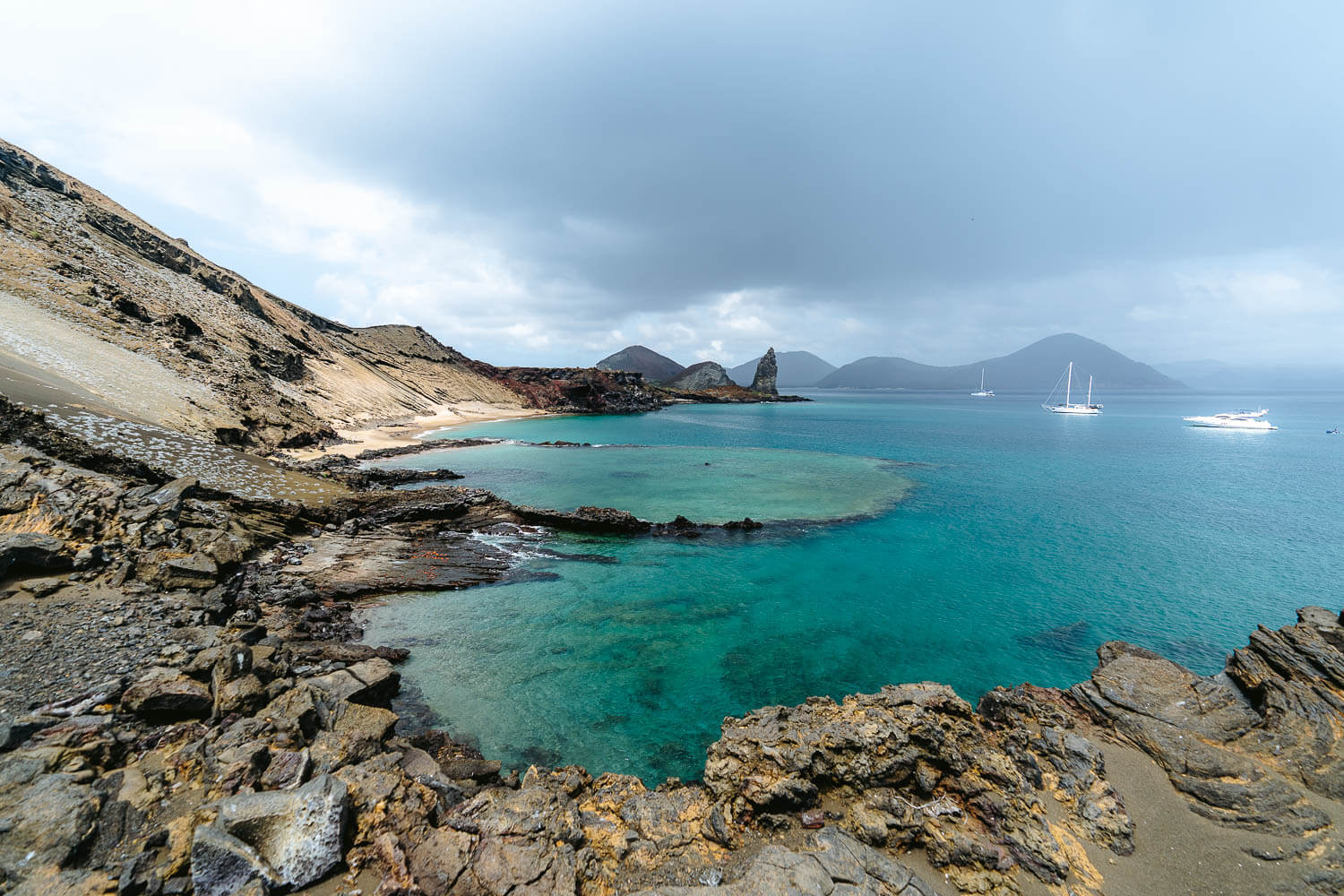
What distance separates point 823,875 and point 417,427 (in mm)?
64126

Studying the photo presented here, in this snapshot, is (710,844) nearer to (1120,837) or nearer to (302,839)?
(302,839)

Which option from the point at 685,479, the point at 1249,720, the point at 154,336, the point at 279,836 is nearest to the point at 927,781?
the point at 1249,720

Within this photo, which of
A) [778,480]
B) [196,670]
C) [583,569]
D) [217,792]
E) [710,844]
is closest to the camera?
[217,792]

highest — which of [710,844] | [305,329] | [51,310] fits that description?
[305,329]

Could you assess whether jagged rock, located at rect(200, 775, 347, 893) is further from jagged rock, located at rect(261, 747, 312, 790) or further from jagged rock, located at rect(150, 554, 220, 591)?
jagged rock, located at rect(150, 554, 220, 591)

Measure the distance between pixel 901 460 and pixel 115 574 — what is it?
53.7 metres

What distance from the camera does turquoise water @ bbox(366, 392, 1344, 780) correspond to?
12.4 meters

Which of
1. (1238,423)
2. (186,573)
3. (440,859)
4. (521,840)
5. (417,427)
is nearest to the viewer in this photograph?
(440,859)

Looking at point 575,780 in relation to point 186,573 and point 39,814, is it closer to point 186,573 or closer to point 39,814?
point 39,814

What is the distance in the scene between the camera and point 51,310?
2786 cm

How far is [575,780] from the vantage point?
8.13 m

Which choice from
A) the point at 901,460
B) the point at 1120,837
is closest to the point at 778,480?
the point at 901,460

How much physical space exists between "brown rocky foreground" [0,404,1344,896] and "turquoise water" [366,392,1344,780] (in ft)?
8.36

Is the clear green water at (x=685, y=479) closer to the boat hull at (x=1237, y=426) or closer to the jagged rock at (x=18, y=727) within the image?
the jagged rock at (x=18, y=727)
